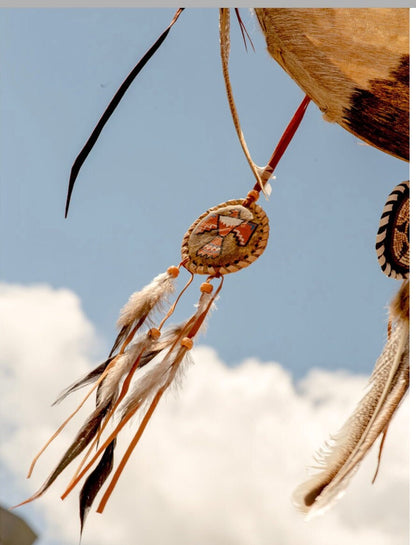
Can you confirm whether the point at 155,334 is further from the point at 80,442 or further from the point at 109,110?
the point at 109,110

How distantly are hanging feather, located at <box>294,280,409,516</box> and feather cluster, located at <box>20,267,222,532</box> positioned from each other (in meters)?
0.46

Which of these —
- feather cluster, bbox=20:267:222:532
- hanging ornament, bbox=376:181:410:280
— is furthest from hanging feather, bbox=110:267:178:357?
hanging ornament, bbox=376:181:410:280

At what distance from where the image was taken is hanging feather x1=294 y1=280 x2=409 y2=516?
1.46 meters

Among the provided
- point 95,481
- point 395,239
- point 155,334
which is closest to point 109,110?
point 155,334

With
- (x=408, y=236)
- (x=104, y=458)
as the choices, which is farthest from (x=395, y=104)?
(x=104, y=458)

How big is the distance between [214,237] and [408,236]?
524 mm

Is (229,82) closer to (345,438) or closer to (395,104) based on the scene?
(395,104)

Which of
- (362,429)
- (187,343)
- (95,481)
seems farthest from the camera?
(187,343)

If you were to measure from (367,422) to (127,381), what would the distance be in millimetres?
614

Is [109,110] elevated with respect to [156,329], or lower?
elevated

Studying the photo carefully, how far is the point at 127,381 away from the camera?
5.74 ft

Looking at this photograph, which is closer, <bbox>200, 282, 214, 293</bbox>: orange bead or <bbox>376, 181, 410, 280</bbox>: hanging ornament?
<bbox>376, 181, 410, 280</bbox>: hanging ornament

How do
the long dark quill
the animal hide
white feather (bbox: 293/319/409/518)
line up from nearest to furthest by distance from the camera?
white feather (bbox: 293/319/409/518), the animal hide, the long dark quill

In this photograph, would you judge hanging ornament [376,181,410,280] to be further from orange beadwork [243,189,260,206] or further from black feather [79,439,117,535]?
black feather [79,439,117,535]
